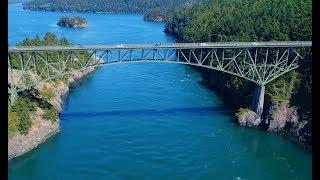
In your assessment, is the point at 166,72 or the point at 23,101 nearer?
the point at 23,101

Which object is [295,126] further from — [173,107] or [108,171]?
[108,171]

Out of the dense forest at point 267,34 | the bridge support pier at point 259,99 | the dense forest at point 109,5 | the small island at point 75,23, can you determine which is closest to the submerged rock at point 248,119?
the bridge support pier at point 259,99

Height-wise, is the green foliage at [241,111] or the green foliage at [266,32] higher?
the green foliage at [266,32]

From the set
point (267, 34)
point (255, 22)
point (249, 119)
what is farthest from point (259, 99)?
point (255, 22)

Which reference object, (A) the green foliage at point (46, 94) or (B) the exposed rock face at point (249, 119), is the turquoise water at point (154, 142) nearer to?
(B) the exposed rock face at point (249, 119)
